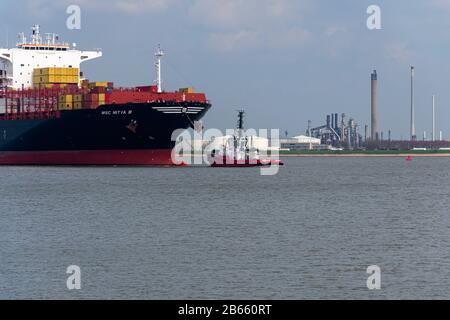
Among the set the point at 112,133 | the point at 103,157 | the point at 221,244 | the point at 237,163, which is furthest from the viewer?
the point at 237,163

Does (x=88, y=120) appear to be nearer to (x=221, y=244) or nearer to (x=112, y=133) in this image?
(x=112, y=133)

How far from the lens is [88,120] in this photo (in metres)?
82.2

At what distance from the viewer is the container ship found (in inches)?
3182

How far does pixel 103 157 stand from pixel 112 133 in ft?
9.28

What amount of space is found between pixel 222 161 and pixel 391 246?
79465mm

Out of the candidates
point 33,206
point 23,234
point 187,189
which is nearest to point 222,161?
point 187,189

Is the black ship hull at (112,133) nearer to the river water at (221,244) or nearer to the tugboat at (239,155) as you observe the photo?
the river water at (221,244)

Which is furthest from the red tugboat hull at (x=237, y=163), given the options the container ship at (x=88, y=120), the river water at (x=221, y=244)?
the river water at (x=221, y=244)

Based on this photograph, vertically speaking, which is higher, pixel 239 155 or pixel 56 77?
pixel 56 77

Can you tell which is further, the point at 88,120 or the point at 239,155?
the point at 239,155

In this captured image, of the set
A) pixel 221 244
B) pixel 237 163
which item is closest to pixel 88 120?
pixel 237 163
